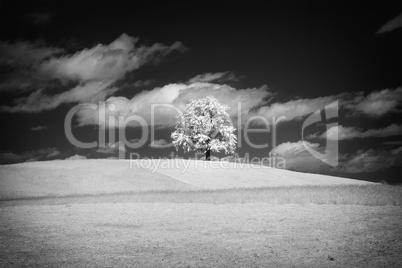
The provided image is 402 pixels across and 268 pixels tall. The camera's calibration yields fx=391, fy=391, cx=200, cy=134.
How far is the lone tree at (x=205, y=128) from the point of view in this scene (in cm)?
6225

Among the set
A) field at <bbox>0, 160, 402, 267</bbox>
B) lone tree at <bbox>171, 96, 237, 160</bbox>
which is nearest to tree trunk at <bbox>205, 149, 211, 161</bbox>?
lone tree at <bbox>171, 96, 237, 160</bbox>

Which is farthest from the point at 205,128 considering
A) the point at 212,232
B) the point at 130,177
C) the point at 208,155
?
the point at 212,232

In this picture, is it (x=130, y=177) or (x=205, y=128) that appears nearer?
(x=130, y=177)

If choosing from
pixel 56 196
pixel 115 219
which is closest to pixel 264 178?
pixel 56 196

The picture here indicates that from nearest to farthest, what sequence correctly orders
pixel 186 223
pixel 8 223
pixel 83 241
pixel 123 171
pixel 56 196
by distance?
pixel 83 241, pixel 186 223, pixel 8 223, pixel 56 196, pixel 123 171

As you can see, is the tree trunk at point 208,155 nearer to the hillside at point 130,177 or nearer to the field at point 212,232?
the hillside at point 130,177

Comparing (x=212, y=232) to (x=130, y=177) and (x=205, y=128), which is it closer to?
(x=130, y=177)

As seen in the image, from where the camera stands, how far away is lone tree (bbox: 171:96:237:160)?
6225 centimetres

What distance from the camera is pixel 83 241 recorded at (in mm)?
14250

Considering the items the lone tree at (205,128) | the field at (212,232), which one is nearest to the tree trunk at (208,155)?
the lone tree at (205,128)

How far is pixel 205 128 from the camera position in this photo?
62750mm

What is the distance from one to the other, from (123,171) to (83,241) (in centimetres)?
3429

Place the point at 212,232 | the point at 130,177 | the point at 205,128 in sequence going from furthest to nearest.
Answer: the point at 205,128 < the point at 130,177 < the point at 212,232

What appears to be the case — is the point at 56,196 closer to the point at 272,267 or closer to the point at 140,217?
the point at 140,217
